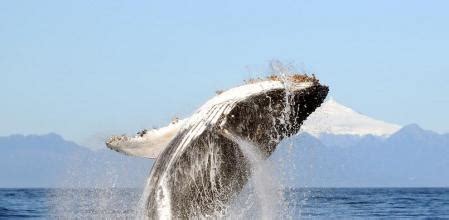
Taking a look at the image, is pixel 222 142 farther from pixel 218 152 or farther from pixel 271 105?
pixel 271 105

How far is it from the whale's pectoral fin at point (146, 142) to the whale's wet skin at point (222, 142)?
26mm

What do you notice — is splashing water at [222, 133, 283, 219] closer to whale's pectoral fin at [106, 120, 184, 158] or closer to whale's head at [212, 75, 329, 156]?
whale's head at [212, 75, 329, 156]

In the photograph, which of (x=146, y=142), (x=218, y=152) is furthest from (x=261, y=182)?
(x=146, y=142)

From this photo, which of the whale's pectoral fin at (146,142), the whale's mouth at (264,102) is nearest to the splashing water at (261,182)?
the whale's mouth at (264,102)

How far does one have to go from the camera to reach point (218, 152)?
32.8 ft

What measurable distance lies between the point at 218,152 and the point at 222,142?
148 mm

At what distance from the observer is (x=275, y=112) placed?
391 inches

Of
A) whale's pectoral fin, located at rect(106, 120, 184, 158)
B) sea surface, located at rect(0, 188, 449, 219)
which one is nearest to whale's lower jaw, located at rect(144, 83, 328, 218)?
whale's pectoral fin, located at rect(106, 120, 184, 158)

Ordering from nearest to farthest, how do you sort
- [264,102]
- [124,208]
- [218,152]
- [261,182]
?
1. [264,102]
2. [218,152]
3. [261,182]
4. [124,208]

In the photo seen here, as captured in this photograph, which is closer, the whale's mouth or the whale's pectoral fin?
the whale's mouth

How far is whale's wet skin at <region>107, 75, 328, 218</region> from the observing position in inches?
387

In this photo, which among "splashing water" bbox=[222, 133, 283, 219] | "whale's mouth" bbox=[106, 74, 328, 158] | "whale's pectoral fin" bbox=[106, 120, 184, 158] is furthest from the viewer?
"whale's pectoral fin" bbox=[106, 120, 184, 158]

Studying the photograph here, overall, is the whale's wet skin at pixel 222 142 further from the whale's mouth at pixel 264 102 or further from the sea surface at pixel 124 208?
the sea surface at pixel 124 208

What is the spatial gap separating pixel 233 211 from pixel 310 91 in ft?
5.81
